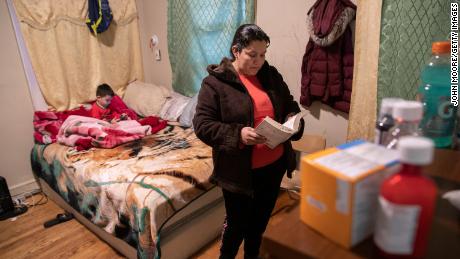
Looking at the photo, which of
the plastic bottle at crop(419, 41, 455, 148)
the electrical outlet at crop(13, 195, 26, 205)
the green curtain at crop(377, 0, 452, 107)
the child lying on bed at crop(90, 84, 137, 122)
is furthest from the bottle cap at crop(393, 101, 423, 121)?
the electrical outlet at crop(13, 195, 26, 205)

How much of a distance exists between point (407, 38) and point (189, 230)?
173 centimetres

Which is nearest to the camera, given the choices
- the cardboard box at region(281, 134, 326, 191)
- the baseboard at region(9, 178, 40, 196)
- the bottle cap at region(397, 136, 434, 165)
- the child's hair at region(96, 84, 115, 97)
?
the bottle cap at region(397, 136, 434, 165)

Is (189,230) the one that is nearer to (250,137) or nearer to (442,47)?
(250,137)

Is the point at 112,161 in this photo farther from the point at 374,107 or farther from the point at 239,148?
the point at 374,107

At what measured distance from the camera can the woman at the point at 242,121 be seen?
1.20m

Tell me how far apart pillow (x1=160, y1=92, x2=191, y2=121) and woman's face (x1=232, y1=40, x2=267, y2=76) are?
175 cm

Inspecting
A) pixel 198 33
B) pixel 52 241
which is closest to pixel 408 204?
pixel 52 241

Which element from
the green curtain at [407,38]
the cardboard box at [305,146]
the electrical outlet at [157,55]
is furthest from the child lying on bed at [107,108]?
the green curtain at [407,38]

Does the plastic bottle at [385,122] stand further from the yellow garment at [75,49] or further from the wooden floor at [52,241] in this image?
the yellow garment at [75,49]

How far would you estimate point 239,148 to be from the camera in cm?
120

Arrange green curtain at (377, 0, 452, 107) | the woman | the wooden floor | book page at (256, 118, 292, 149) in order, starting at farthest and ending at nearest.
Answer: the wooden floor < green curtain at (377, 0, 452, 107) < the woman < book page at (256, 118, 292, 149)

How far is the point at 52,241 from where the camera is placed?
202 centimetres

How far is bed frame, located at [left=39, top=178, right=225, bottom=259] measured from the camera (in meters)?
1.66

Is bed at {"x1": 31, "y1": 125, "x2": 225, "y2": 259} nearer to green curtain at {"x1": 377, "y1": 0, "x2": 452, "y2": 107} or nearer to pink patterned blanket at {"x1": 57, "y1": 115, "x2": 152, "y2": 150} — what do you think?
pink patterned blanket at {"x1": 57, "y1": 115, "x2": 152, "y2": 150}
